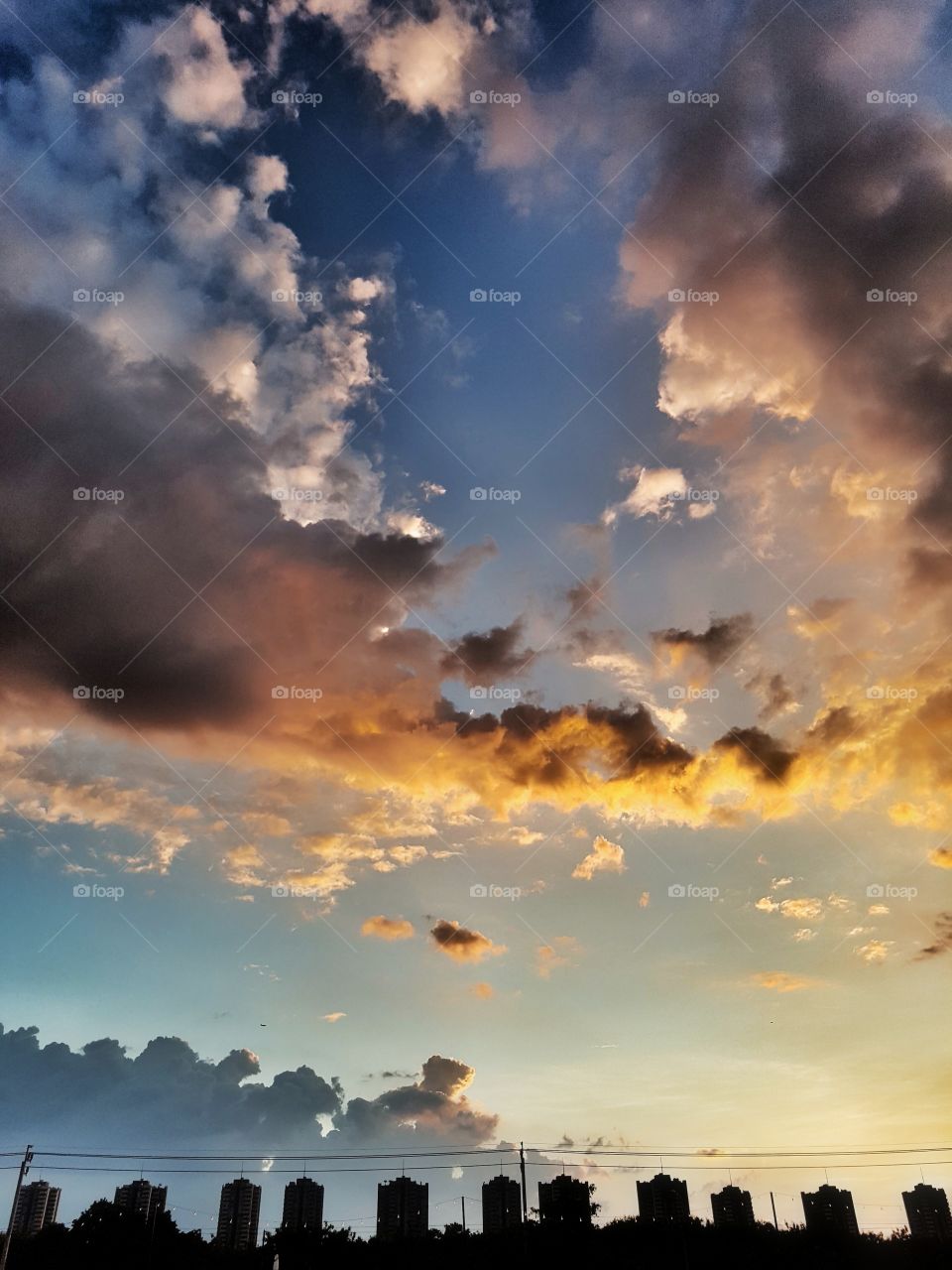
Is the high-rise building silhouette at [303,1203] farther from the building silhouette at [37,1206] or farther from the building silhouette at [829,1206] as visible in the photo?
the building silhouette at [829,1206]

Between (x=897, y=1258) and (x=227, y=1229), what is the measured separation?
91016mm

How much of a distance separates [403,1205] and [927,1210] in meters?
77.7

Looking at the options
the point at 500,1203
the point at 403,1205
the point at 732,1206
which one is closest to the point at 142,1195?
the point at 403,1205

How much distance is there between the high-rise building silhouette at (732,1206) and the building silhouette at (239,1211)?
6786cm

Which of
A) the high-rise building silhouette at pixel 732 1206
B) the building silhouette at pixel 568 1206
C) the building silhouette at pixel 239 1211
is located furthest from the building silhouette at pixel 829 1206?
the building silhouette at pixel 239 1211

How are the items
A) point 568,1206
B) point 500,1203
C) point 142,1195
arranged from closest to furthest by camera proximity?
1. point 568,1206
2. point 142,1195
3. point 500,1203

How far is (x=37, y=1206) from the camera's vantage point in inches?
4572

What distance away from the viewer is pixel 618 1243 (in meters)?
76.5

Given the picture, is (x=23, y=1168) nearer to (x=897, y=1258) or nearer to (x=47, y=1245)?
(x=47, y=1245)

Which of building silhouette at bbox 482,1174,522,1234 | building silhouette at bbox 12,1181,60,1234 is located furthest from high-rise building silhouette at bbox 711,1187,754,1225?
building silhouette at bbox 12,1181,60,1234

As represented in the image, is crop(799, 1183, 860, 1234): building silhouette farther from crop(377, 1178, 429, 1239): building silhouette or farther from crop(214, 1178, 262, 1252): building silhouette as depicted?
crop(214, 1178, 262, 1252): building silhouette

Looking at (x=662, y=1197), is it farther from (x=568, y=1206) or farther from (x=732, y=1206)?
(x=568, y=1206)

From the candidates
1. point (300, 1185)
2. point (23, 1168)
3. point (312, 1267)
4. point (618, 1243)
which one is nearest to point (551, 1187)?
point (618, 1243)

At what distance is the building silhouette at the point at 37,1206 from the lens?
114m
